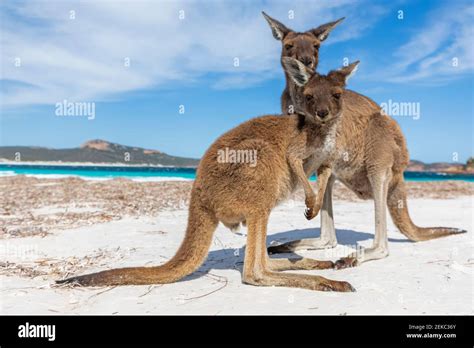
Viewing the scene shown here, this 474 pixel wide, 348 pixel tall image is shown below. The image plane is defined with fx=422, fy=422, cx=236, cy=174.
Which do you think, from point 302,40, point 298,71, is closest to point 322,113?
point 298,71

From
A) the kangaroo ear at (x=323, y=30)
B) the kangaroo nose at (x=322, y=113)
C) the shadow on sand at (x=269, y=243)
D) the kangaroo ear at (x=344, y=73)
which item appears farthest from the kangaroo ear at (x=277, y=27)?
the shadow on sand at (x=269, y=243)

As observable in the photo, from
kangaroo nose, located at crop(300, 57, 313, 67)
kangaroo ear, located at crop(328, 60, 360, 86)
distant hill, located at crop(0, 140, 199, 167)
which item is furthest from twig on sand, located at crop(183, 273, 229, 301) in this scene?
distant hill, located at crop(0, 140, 199, 167)

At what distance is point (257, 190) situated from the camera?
3.03 metres

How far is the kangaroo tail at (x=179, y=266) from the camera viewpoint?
2934 millimetres

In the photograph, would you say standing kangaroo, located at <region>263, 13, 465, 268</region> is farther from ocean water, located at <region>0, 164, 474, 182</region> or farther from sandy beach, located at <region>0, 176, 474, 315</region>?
ocean water, located at <region>0, 164, 474, 182</region>

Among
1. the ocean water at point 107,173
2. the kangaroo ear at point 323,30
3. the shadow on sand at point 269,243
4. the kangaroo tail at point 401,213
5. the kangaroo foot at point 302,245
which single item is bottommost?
the shadow on sand at point 269,243

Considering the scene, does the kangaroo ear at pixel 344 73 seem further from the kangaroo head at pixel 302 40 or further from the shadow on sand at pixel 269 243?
the shadow on sand at pixel 269 243

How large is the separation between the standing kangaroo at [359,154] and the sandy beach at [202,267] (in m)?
0.20

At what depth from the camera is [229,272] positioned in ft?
11.5

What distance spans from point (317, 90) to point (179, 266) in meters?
1.73

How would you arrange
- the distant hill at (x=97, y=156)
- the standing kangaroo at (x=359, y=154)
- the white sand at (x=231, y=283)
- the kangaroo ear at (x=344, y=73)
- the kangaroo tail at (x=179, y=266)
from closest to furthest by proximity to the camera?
1. the white sand at (x=231, y=283)
2. the kangaroo tail at (x=179, y=266)
3. the kangaroo ear at (x=344, y=73)
4. the standing kangaroo at (x=359, y=154)
5. the distant hill at (x=97, y=156)

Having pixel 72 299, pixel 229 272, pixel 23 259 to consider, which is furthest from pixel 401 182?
pixel 23 259
